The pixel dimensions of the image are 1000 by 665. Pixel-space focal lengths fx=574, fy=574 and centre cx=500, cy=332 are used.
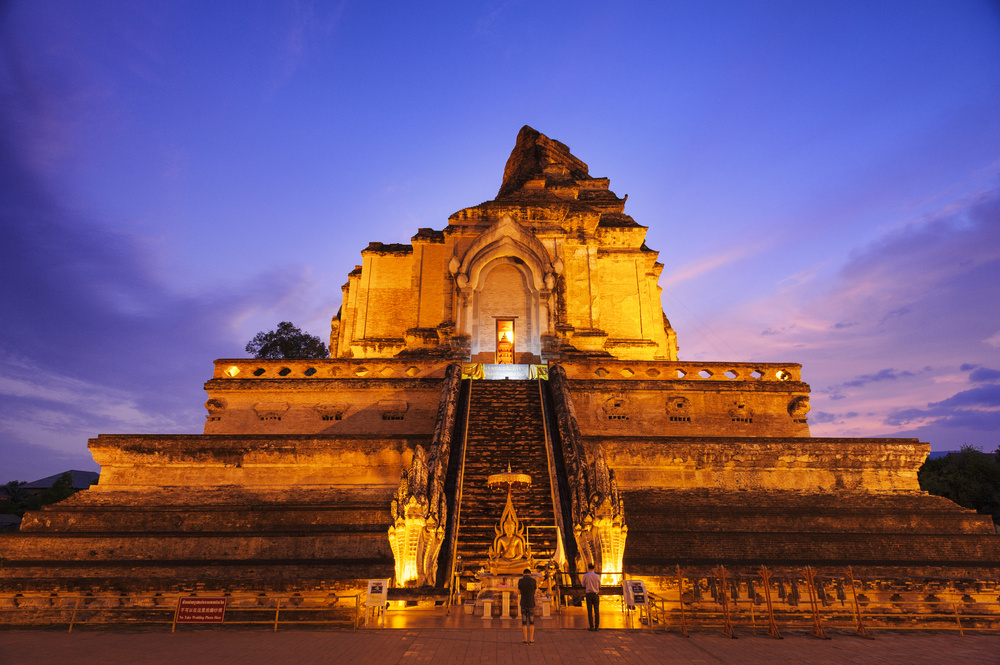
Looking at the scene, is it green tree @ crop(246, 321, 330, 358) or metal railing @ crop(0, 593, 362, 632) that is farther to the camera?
green tree @ crop(246, 321, 330, 358)

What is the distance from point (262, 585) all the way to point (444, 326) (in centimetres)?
1367

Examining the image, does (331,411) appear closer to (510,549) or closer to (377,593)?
(377,593)

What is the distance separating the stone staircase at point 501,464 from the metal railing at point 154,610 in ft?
9.05

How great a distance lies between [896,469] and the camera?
15359mm

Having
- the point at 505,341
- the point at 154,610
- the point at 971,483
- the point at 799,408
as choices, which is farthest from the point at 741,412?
the point at 971,483

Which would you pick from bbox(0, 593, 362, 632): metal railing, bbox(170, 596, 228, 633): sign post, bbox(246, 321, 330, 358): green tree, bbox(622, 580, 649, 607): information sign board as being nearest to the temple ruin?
bbox(0, 593, 362, 632): metal railing

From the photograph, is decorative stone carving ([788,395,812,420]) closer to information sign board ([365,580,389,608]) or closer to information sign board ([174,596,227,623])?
information sign board ([365,580,389,608])

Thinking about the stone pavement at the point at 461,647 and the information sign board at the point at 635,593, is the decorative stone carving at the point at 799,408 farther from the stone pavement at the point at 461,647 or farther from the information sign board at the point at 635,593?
the information sign board at the point at 635,593

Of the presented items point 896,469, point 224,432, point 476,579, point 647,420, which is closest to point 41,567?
point 224,432

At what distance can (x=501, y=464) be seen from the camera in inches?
558

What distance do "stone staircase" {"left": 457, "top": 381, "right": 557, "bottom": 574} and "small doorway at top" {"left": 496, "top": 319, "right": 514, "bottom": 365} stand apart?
5242 mm

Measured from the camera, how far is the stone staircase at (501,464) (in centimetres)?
1196

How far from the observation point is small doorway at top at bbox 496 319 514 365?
23.5 m

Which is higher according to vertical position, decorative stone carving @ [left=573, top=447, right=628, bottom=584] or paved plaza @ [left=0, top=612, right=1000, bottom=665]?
decorative stone carving @ [left=573, top=447, right=628, bottom=584]
